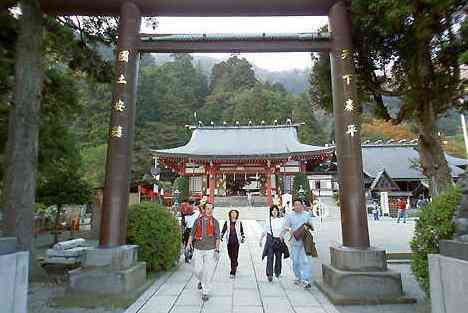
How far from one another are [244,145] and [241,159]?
5.44m

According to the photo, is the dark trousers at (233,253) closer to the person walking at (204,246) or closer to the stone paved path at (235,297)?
the stone paved path at (235,297)

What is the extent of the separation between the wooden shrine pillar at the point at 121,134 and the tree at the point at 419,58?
4.30m

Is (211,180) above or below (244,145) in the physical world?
below

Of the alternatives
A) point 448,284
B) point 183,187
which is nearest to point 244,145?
point 183,187

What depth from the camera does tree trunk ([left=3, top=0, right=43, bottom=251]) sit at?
19.6 ft

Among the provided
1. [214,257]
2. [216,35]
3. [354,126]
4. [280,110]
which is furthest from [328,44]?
[280,110]

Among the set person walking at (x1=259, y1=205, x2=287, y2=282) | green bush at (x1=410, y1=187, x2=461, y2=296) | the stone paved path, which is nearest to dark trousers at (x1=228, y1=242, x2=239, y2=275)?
the stone paved path

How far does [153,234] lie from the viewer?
6.64m

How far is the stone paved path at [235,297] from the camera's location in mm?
4633

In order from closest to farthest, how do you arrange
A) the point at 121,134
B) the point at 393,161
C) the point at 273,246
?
the point at 121,134 < the point at 273,246 < the point at 393,161

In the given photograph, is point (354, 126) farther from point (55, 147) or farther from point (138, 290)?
point (55, 147)

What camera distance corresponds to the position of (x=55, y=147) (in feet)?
30.9

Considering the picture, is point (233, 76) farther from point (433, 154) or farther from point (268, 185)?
point (433, 154)

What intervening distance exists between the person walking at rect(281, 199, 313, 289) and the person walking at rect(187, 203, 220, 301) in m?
1.48
